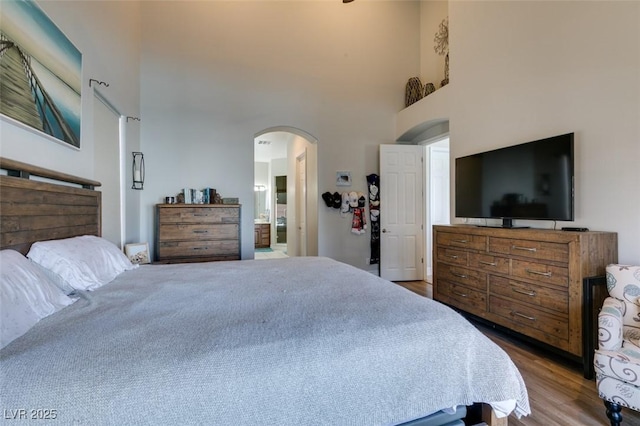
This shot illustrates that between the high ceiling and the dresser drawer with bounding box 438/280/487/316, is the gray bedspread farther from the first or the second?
the high ceiling

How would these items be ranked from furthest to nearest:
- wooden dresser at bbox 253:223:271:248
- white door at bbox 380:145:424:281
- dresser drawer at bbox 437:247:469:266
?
wooden dresser at bbox 253:223:271:248 → white door at bbox 380:145:424:281 → dresser drawer at bbox 437:247:469:266

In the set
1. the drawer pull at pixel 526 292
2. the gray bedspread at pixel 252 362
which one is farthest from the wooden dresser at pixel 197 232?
the drawer pull at pixel 526 292

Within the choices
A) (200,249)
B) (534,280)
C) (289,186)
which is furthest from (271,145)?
(534,280)

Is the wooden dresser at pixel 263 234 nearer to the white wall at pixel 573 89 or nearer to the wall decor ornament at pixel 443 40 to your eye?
the wall decor ornament at pixel 443 40

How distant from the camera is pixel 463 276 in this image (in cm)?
303

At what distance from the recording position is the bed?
796 millimetres

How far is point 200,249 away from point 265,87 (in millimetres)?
2611

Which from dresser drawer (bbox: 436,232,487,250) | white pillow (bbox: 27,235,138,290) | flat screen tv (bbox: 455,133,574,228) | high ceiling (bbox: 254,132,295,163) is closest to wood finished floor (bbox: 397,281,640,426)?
dresser drawer (bbox: 436,232,487,250)

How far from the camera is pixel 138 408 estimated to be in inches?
31.0

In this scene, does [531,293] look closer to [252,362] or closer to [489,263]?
[489,263]

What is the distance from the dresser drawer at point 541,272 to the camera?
215 cm

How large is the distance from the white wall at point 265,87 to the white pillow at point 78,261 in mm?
2353

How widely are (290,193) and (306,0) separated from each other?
3.77 meters

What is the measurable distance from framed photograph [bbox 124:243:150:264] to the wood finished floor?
11.6 feet
